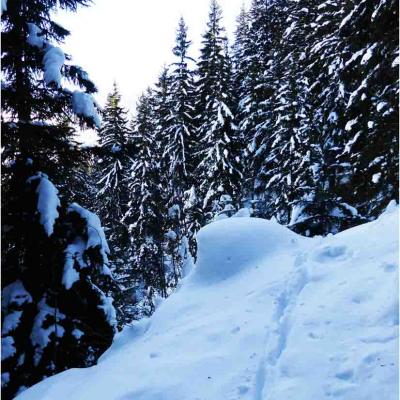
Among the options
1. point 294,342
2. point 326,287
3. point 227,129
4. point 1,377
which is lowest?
point 1,377

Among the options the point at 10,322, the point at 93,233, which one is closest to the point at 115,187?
the point at 93,233

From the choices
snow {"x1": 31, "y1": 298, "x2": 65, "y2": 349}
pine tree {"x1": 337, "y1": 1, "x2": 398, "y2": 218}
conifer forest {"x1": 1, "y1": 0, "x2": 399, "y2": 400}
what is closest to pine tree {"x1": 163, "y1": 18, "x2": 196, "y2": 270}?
conifer forest {"x1": 1, "y1": 0, "x2": 399, "y2": 400}

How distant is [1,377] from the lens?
6820mm

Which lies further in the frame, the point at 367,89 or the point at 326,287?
the point at 367,89

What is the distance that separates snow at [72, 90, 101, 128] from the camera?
7582 millimetres

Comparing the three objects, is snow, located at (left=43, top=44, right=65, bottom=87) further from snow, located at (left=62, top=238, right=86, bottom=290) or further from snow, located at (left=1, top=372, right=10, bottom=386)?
snow, located at (left=1, top=372, right=10, bottom=386)

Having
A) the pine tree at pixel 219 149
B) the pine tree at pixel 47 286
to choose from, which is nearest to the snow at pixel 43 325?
the pine tree at pixel 47 286

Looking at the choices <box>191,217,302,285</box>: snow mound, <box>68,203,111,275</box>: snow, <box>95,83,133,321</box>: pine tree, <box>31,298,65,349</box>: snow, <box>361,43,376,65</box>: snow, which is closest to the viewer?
<box>31,298,65,349</box>: snow

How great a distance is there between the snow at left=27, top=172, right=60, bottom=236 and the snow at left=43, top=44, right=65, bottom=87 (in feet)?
5.86

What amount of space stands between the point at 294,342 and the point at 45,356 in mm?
4690

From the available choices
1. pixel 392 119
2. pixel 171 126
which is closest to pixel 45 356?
pixel 392 119

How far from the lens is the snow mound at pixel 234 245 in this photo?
929 centimetres

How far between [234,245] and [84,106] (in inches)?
187

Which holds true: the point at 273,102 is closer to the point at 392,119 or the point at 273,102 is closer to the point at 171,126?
the point at 171,126
